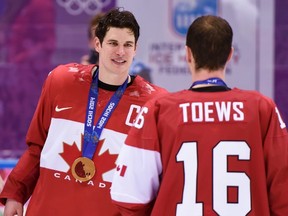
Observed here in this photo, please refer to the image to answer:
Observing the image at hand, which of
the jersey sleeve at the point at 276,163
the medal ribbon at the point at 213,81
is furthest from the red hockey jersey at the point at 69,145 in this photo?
the jersey sleeve at the point at 276,163

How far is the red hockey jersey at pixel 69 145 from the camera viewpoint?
399 cm

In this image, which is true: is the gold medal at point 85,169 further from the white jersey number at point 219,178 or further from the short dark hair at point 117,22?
the white jersey number at point 219,178

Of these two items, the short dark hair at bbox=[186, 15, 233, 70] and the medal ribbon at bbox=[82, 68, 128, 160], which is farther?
the medal ribbon at bbox=[82, 68, 128, 160]

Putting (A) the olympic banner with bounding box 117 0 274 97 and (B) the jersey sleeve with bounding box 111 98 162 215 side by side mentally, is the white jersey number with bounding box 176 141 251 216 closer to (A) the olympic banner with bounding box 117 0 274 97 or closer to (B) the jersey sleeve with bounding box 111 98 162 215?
(B) the jersey sleeve with bounding box 111 98 162 215

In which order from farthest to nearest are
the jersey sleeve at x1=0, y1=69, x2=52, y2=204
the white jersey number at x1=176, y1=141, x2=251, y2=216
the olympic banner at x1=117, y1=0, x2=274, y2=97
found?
1. the olympic banner at x1=117, y1=0, x2=274, y2=97
2. the jersey sleeve at x1=0, y1=69, x2=52, y2=204
3. the white jersey number at x1=176, y1=141, x2=251, y2=216

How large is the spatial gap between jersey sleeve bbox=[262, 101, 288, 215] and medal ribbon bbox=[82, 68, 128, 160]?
96 cm

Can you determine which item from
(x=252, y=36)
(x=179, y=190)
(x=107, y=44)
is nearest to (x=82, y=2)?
(x=252, y=36)

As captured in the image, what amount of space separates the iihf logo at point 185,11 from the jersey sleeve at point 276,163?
474cm

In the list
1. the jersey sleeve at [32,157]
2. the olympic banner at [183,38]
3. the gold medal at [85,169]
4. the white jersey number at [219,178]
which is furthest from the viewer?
the olympic banner at [183,38]

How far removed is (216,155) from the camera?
3256mm

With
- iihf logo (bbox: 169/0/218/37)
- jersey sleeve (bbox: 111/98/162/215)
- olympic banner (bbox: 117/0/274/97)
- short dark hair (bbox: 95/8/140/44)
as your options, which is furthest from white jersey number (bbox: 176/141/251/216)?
iihf logo (bbox: 169/0/218/37)

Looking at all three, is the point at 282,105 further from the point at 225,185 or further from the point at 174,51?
the point at 225,185

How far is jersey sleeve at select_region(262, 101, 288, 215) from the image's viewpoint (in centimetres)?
327

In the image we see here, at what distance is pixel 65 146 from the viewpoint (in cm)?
405
